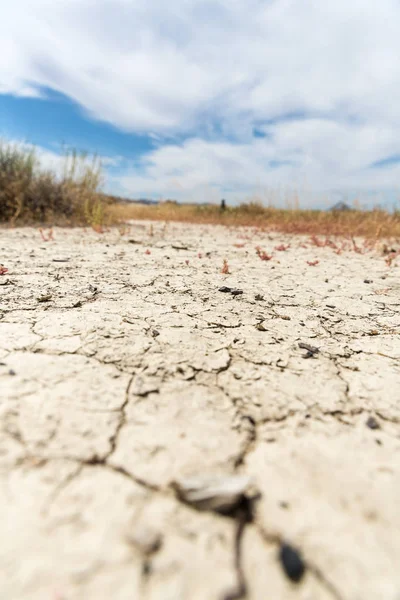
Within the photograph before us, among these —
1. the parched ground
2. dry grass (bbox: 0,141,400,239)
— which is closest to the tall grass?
A: dry grass (bbox: 0,141,400,239)

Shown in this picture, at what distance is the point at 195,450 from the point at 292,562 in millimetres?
369

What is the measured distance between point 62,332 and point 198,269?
5.50 feet

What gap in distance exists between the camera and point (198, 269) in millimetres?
3059

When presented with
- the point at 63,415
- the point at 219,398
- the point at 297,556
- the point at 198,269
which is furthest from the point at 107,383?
the point at 198,269

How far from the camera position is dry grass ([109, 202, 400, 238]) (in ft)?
22.2

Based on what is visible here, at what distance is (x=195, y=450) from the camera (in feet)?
3.15

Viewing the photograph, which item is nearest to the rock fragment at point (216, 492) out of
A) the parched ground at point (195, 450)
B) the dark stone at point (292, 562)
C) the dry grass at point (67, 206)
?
the parched ground at point (195, 450)

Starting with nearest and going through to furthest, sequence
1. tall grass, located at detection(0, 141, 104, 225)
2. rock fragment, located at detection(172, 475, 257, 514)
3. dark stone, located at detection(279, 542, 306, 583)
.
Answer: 1. dark stone, located at detection(279, 542, 306, 583)
2. rock fragment, located at detection(172, 475, 257, 514)
3. tall grass, located at detection(0, 141, 104, 225)

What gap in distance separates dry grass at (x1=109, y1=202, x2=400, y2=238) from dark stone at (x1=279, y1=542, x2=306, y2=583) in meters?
5.52

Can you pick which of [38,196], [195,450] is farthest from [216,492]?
[38,196]

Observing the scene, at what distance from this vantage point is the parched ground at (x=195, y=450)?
649 millimetres

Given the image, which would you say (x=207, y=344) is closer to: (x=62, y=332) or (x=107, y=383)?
(x=107, y=383)

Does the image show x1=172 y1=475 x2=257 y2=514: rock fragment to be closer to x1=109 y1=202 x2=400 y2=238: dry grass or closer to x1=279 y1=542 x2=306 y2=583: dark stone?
x1=279 y1=542 x2=306 y2=583: dark stone

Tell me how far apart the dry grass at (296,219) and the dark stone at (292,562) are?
552cm
